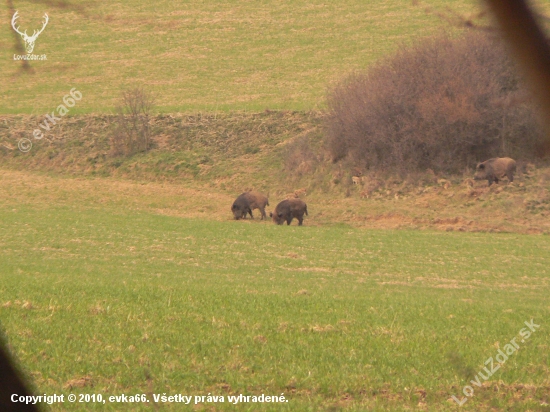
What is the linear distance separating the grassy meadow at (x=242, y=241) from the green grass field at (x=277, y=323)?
0.04 metres

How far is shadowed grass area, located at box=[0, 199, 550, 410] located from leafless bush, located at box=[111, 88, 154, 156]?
21.9 m

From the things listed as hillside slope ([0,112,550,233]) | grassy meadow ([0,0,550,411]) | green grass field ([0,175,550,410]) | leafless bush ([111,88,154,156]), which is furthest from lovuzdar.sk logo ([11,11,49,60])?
leafless bush ([111,88,154,156])

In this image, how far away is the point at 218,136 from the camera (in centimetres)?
4141

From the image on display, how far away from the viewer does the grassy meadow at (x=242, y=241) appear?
655 cm

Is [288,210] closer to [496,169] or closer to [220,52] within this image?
[496,169]

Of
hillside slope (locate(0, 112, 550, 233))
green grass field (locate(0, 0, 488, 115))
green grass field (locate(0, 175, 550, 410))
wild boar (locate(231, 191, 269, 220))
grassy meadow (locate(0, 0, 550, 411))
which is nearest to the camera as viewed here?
green grass field (locate(0, 175, 550, 410))

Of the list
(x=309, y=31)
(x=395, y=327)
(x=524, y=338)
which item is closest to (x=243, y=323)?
(x=395, y=327)

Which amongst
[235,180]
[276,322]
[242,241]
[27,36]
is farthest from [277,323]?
[235,180]

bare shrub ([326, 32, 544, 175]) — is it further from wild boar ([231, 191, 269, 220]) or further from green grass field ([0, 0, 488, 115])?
wild boar ([231, 191, 269, 220])

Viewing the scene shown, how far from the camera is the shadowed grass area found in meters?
6.39

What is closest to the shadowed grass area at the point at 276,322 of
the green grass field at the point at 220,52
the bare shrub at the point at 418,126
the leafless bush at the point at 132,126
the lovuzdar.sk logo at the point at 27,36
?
the lovuzdar.sk logo at the point at 27,36

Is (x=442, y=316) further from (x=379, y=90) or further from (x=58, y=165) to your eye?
(x=58, y=165)

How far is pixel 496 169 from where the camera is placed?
31.1 metres

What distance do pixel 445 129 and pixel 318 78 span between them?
15.1 meters
